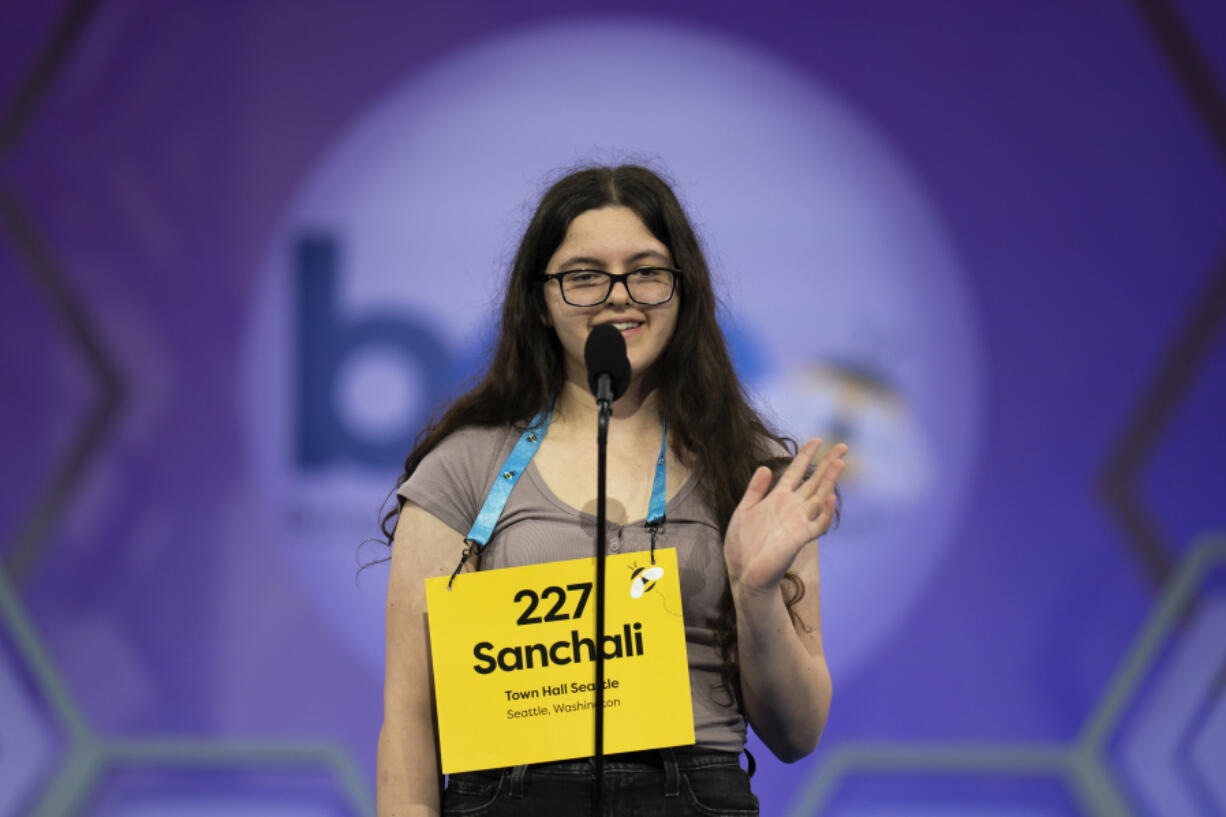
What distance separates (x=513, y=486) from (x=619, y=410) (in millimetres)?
209

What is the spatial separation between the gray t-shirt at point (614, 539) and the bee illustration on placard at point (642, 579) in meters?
0.04

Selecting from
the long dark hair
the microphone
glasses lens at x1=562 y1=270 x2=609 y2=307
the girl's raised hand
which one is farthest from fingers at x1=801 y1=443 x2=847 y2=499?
glasses lens at x1=562 y1=270 x2=609 y2=307

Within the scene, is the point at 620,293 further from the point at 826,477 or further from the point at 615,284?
the point at 826,477

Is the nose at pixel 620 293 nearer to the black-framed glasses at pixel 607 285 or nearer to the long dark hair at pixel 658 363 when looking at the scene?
the black-framed glasses at pixel 607 285

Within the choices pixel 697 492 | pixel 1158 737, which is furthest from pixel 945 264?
pixel 697 492

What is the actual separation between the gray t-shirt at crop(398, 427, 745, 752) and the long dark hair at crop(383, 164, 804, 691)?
0.20 ft

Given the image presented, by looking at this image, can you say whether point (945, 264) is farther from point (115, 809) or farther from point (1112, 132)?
point (115, 809)

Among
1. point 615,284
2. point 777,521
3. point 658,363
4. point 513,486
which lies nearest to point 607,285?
point 615,284

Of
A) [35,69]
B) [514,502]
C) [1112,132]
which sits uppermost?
[35,69]

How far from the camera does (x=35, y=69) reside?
3.36 m

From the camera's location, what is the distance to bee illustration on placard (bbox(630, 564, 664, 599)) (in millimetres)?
1521

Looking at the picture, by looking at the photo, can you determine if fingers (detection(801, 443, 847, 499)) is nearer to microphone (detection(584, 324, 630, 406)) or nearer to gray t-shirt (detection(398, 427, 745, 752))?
gray t-shirt (detection(398, 427, 745, 752))

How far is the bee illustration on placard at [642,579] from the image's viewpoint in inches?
59.9

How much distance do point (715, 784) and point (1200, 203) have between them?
8.13ft
